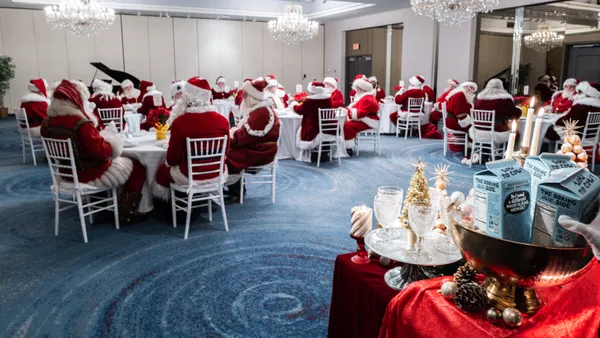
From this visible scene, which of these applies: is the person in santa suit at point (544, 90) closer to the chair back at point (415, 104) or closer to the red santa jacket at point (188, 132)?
the chair back at point (415, 104)

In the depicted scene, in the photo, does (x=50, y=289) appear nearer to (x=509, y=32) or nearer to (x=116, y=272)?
(x=116, y=272)

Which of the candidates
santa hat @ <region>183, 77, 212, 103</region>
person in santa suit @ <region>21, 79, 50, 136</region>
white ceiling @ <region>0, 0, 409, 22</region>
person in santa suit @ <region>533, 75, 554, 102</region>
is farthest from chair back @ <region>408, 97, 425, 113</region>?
person in santa suit @ <region>21, 79, 50, 136</region>

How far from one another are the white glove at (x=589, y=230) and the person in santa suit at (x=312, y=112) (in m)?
5.84

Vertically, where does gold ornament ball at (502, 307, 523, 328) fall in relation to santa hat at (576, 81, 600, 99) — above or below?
below

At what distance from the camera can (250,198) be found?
5078mm

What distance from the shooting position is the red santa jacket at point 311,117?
21.7 feet

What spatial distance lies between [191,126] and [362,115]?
4.26 meters

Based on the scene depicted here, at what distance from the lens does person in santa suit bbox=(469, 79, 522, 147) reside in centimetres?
644

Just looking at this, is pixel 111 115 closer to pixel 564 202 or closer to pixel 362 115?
pixel 362 115

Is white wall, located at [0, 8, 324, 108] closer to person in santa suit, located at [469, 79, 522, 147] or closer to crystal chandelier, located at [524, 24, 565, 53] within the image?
crystal chandelier, located at [524, 24, 565, 53]

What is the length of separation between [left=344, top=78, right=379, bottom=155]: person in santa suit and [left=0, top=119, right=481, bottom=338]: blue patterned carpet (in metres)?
2.37

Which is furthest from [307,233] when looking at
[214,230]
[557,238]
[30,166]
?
[30,166]

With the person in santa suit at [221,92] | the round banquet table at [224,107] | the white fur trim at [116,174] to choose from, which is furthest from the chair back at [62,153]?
the person in santa suit at [221,92]

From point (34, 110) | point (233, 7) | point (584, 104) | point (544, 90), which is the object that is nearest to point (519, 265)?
point (584, 104)
